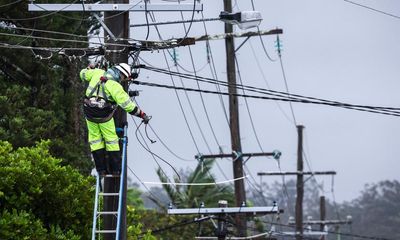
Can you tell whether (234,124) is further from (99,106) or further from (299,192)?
(299,192)

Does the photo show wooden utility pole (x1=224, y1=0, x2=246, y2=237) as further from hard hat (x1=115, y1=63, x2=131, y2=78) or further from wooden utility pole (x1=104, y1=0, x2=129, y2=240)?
hard hat (x1=115, y1=63, x2=131, y2=78)

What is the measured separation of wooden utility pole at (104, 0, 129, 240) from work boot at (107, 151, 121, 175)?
14cm

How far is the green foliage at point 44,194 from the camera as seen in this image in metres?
20.5

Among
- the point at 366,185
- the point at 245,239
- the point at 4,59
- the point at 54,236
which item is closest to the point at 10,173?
the point at 54,236

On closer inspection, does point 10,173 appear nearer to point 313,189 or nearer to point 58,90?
point 58,90

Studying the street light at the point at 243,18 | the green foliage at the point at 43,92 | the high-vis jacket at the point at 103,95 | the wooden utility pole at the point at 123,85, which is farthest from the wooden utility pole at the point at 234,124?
the high-vis jacket at the point at 103,95

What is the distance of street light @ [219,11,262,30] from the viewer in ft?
72.5

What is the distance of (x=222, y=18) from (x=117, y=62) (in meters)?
2.91

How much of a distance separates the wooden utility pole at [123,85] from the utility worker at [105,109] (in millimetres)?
352

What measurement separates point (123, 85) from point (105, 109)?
860 mm

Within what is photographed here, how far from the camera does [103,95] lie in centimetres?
1911

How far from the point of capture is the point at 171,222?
5269 cm

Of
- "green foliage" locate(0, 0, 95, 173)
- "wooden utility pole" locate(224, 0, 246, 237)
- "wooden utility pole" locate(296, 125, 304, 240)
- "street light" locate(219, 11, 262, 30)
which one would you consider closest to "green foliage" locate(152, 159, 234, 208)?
"wooden utility pole" locate(296, 125, 304, 240)

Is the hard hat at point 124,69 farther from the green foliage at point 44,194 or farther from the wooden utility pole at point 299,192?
the wooden utility pole at point 299,192
